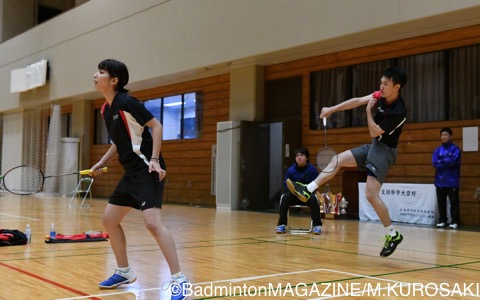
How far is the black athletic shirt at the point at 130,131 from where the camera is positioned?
3793 mm

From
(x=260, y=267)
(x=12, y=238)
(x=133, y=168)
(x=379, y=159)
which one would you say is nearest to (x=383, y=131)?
(x=379, y=159)

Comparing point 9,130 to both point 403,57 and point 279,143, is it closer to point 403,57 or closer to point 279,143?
point 279,143

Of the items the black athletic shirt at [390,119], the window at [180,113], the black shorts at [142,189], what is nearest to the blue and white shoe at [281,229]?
the black athletic shirt at [390,119]

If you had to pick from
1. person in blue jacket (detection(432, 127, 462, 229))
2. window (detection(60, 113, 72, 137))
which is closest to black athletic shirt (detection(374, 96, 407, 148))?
person in blue jacket (detection(432, 127, 462, 229))

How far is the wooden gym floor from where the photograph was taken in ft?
12.4

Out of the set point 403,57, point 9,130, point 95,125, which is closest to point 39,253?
point 403,57

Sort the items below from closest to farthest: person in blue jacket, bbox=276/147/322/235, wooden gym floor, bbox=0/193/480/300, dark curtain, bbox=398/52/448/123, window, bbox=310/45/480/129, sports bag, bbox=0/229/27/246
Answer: wooden gym floor, bbox=0/193/480/300 → sports bag, bbox=0/229/27/246 → person in blue jacket, bbox=276/147/322/235 → window, bbox=310/45/480/129 → dark curtain, bbox=398/52/448/123

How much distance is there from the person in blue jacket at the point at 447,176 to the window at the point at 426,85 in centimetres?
91

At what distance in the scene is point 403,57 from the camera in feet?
38.3

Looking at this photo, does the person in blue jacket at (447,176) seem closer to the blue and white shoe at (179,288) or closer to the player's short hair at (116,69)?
the blue and white shoe at (179,288)

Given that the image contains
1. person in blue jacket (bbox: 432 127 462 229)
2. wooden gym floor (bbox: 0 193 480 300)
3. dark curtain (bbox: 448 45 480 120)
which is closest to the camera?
wooden gym floor (bbox: 0 193 480 300)

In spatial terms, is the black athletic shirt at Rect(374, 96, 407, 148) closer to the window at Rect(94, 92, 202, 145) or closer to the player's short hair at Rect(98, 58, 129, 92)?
the player's short hair at Rect(98, 58, 129, 92)

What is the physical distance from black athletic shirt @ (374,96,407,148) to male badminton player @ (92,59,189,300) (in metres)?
2.53

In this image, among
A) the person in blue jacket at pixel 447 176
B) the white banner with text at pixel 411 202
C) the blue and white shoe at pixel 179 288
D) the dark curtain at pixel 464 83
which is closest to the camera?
the blue and white shoe at pixel 179 288
